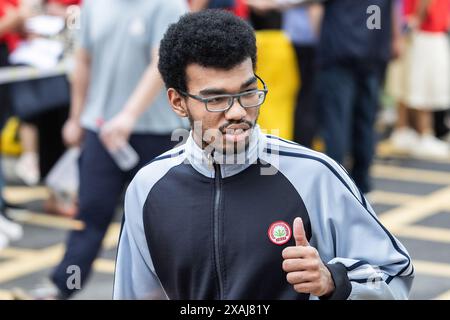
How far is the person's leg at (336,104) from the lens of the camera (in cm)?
877

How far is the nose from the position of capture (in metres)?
3.38

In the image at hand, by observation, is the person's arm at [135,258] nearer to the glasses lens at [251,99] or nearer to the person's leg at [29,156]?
the glasses lens at [251,99]

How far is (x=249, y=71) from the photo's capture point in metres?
3.44

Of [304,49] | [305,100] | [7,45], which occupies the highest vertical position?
[7,45]

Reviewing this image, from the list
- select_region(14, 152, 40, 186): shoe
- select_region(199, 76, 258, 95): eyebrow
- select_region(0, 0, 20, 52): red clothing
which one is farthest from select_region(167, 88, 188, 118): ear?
select_region(14, 152, 40, 186): shoe

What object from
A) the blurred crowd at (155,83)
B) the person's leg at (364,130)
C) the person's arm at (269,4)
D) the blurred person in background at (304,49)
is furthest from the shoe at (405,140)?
the person's arm at (269,4)

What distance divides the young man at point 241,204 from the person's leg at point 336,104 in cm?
525

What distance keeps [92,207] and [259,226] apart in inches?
114

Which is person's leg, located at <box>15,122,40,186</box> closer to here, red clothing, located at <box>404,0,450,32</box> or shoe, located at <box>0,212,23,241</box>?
shoe, located at <box>0,212,23,241</box>

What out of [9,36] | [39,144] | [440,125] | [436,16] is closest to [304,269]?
[9,36]

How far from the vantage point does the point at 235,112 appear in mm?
3381

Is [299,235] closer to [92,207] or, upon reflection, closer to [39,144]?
[92,207]

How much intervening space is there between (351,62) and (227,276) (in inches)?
218

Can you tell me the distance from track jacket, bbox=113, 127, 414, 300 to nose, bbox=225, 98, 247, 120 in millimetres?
114
